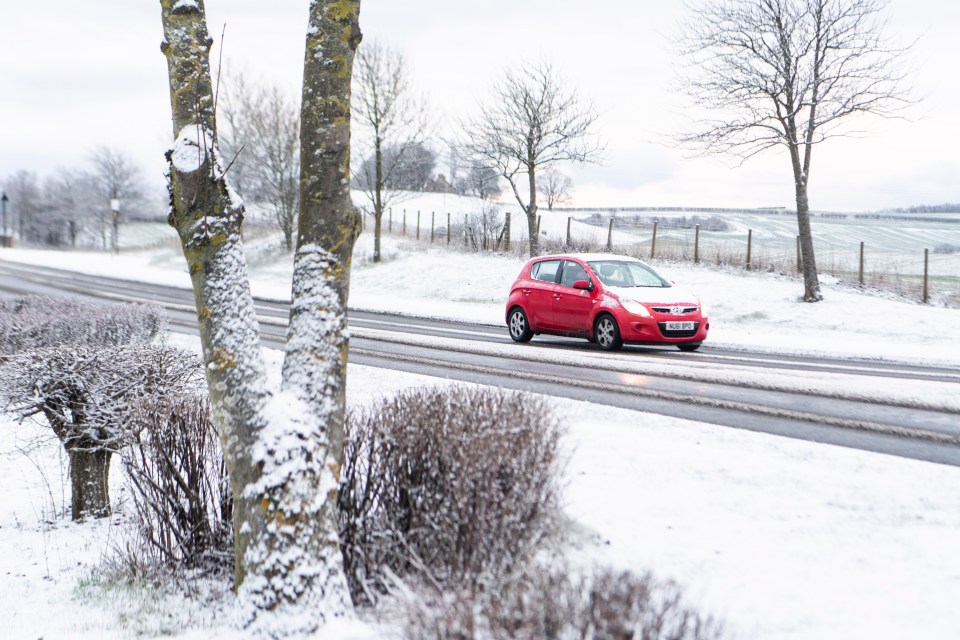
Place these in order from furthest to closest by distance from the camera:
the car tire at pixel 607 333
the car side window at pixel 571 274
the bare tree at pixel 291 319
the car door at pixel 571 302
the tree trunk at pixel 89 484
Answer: the car side window at pixel 571 274 → the car door at pixel 571 302 → the car tire at pixel 607 333 → the tree trunk at pixel 89 484 → the bare tree at pixel 291 319

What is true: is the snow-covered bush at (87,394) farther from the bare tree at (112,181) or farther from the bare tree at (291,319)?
the bare tree at (112,181)

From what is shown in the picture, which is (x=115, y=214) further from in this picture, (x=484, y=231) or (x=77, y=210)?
(x=77, y=210)

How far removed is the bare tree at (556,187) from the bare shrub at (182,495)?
217ft

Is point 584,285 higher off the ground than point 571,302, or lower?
higher

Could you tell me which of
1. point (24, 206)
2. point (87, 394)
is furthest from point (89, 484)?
point (24, 206)

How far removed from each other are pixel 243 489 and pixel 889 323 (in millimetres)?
17127

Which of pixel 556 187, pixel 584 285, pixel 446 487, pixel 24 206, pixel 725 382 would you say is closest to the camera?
pixel 446 487

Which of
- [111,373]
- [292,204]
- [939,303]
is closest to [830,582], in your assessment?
[111,373]

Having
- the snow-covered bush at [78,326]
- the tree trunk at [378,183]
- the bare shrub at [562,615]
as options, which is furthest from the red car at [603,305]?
the tree trunk at [378,183]

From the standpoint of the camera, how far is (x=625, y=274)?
13945 millimetres

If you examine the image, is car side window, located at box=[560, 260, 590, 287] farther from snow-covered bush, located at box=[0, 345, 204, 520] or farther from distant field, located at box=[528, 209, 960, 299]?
distant field, located at box=[528, 209, 960, 299]

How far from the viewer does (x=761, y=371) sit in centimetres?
1097

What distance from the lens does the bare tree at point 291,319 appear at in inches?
159

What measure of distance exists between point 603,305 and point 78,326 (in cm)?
802
